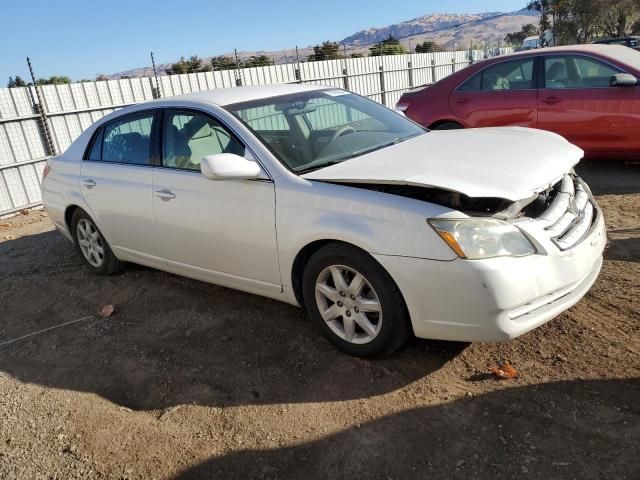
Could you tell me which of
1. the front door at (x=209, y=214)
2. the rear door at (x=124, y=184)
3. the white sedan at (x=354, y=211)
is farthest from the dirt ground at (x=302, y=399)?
the rear door at (x=124, y=184)

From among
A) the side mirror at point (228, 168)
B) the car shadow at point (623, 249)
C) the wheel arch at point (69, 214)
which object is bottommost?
the car shadow at point (623, 249)

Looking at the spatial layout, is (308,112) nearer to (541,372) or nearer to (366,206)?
(366,206)

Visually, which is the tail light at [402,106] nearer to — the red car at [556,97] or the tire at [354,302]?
the red car at [556,97]

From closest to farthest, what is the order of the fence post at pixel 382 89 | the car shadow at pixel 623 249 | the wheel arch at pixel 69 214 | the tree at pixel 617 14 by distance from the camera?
the car shadow at pixel 623 249
the wheel arch at pixel 69 214
the fence post at pixel 382 89
the tree at pixel 617 14

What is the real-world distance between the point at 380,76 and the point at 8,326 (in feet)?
46.5

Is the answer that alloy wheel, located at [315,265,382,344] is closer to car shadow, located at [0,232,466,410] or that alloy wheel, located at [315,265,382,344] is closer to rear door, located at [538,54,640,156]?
car shadow, located at [0,232,466,410]

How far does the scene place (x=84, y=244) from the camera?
5176mm

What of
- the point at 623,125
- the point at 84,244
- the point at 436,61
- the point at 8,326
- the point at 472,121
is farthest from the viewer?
the point at 436,61

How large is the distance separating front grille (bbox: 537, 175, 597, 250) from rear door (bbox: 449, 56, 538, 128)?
369 centimetres

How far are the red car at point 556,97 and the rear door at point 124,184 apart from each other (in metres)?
4.30

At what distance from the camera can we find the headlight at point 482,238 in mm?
2623

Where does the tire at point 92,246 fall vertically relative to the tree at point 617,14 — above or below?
below

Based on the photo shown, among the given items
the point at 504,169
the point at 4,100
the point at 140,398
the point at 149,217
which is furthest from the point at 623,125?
the point at 4,100

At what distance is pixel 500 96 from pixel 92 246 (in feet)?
17.4
